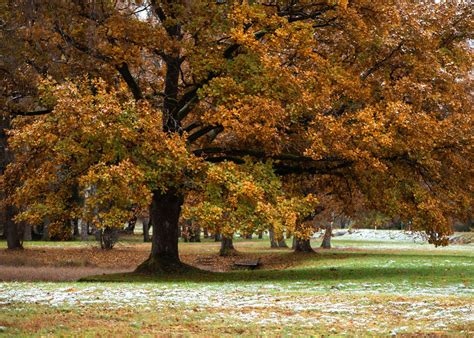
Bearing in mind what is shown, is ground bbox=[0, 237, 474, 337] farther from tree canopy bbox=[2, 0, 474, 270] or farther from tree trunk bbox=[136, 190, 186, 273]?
tree canopy bbox=[2, 0, 474, 270]

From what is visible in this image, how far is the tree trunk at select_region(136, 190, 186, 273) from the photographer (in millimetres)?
26609

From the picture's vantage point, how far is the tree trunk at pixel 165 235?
26.6m

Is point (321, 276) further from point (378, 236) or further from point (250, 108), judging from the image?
point (378, 236)

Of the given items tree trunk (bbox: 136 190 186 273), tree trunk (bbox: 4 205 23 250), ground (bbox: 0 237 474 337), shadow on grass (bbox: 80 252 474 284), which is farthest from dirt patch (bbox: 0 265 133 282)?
tree trunk (bbox: 4 205 23 250)

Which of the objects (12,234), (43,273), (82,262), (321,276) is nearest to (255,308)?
(321,276)

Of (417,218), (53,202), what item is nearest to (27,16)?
(53,202)

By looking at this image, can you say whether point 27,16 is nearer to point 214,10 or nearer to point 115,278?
point 214,10

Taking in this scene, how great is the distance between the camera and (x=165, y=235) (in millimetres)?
27016

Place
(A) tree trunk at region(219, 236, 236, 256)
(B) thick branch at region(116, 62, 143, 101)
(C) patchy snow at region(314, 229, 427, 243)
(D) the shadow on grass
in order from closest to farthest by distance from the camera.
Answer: (D) the shadow on grass, (B) thick branch at region(116, 62, 143, 101), (A) tree trunk at region(219, 236, 236, 256), (C) patchy snow at region(314, 229, 427, 243)

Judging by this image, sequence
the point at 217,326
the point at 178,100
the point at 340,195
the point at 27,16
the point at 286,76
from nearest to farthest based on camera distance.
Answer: the point at 217,326
the point at 27,16
the point at 286,76
the point at 178,100
the point at 340,195

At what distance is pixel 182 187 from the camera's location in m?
23.3

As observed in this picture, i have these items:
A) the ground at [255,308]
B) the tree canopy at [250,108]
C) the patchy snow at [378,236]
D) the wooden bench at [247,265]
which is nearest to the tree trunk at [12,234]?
the wooden bench at [247,265]

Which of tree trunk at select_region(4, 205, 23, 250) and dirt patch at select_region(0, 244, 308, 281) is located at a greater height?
tree trunk at select_region(4, 205, 23, 250)

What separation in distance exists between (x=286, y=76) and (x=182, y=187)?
4.95m
